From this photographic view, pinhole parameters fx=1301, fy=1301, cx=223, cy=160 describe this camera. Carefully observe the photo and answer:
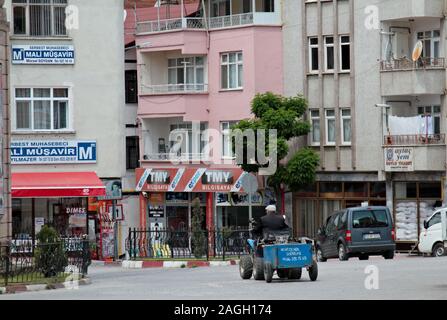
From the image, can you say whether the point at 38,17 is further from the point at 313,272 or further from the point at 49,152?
the point at 313,272

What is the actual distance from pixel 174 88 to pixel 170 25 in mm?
2864

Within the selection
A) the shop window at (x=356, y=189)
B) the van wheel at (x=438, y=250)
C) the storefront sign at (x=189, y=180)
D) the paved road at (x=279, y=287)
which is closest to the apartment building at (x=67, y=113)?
the storefront sign at (x=189, y=180)

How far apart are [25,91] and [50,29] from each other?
2915 mm

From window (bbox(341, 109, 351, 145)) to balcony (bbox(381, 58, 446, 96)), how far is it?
2355 mm

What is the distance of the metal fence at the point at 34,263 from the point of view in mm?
30344

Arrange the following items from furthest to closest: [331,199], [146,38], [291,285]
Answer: [146,38] < [331,199] < [291,285]

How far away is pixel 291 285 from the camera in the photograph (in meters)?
27.0

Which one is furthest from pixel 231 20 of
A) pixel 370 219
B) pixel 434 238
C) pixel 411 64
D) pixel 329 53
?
pixel 370 219

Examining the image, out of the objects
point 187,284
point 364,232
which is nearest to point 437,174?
point 364,232

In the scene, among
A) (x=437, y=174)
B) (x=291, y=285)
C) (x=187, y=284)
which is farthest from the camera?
(x=437, y=174)

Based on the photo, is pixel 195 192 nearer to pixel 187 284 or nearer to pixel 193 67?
pixel 193 67

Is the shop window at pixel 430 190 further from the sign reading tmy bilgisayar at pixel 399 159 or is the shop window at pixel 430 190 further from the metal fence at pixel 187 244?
the metal fence at pixel 187 244

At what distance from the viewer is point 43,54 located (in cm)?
5616

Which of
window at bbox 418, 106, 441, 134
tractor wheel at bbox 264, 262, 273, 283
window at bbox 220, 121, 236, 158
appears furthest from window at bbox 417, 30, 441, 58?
tractor wheel at bbox 264, 262, 273, 283
